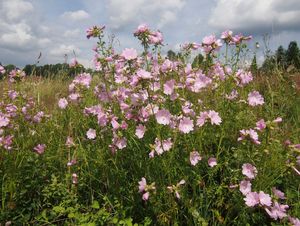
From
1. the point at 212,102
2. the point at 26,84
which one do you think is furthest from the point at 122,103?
the point at 26,84

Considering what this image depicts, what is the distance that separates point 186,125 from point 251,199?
2.13 feet

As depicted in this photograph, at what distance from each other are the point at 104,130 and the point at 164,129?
0.55 meters

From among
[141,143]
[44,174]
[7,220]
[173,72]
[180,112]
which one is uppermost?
[173,72]

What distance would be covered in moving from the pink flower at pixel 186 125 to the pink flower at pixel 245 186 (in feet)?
1.61

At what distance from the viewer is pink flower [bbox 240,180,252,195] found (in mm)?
2383

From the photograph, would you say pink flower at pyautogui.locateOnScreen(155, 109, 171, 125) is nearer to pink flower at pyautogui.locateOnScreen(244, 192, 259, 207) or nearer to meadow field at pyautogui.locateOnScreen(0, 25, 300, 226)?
meadow field at pyautogui.locateOnScreen(0, 25, 300, 226)

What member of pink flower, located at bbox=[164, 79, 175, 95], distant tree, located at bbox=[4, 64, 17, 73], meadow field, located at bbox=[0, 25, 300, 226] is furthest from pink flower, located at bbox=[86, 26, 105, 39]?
distant tree, located at bbox=[4, 64, 17, 73]

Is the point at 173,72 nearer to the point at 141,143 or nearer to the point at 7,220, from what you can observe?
the point at 141,143

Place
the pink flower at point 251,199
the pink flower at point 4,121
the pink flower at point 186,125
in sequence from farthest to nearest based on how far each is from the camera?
the pink flower at point 4,121, the pink flower at point 186,125, the pink flower at point 251,199

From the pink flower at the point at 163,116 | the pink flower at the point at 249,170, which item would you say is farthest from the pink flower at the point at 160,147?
the pink flower at the point at 249,170

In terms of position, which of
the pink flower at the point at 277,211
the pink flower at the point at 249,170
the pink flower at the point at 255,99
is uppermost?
the pink flower at the point at 255,99

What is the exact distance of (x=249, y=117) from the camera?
120 inches

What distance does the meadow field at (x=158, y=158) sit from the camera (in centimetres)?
249

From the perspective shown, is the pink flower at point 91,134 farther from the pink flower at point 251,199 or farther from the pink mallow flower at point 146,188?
the pink flower at point 251,199
